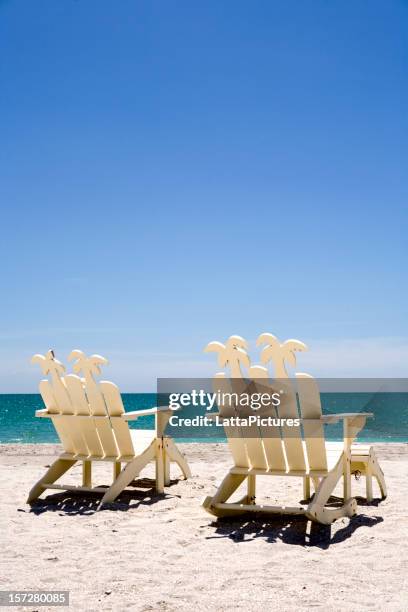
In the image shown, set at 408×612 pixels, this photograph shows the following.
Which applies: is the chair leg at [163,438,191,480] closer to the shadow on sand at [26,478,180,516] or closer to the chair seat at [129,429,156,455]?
the chair seat at [129,429,156,455]

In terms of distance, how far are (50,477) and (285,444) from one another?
2.61m

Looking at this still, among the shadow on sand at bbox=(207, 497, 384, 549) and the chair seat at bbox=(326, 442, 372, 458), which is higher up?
the chair seat at bbox=(326, 442, 372, 458)

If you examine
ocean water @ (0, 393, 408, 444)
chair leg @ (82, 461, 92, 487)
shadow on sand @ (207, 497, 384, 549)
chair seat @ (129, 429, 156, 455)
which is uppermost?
chair seat @ (129, 429, 156, 455)

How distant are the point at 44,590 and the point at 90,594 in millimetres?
267

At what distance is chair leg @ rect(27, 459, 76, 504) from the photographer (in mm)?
6361

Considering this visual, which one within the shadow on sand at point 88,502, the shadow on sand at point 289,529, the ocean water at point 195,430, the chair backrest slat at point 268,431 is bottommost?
the ocean water at point 195,430

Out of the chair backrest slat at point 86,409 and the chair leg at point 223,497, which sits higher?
the chair backrest slat at point 86,409

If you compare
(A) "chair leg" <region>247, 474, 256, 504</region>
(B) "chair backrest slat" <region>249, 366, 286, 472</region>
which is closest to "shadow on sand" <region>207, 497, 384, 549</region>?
(A) "chair leg" <region>247, 474, 256, 504</region>

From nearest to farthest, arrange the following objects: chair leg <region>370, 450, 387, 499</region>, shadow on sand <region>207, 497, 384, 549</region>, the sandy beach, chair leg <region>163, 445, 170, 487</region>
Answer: the sandy beach < shadow on sand <region>207, 497, 384, 549</region> < chair leg <region>370, 450, 387, 499</region> < chair leg <region>163, 445, 170, 487</region>

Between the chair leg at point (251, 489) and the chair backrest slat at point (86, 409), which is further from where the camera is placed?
the chair backrest slat at point (86, 409)

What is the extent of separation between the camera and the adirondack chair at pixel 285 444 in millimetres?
4941

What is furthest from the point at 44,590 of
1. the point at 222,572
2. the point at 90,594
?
the point at 222,572

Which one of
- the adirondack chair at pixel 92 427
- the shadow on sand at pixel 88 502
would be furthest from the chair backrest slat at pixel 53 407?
the shadow on sand at pixel 88 502

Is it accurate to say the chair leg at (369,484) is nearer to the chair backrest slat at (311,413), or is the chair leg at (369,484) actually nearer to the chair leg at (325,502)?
→ the chair leg at (325,502)
